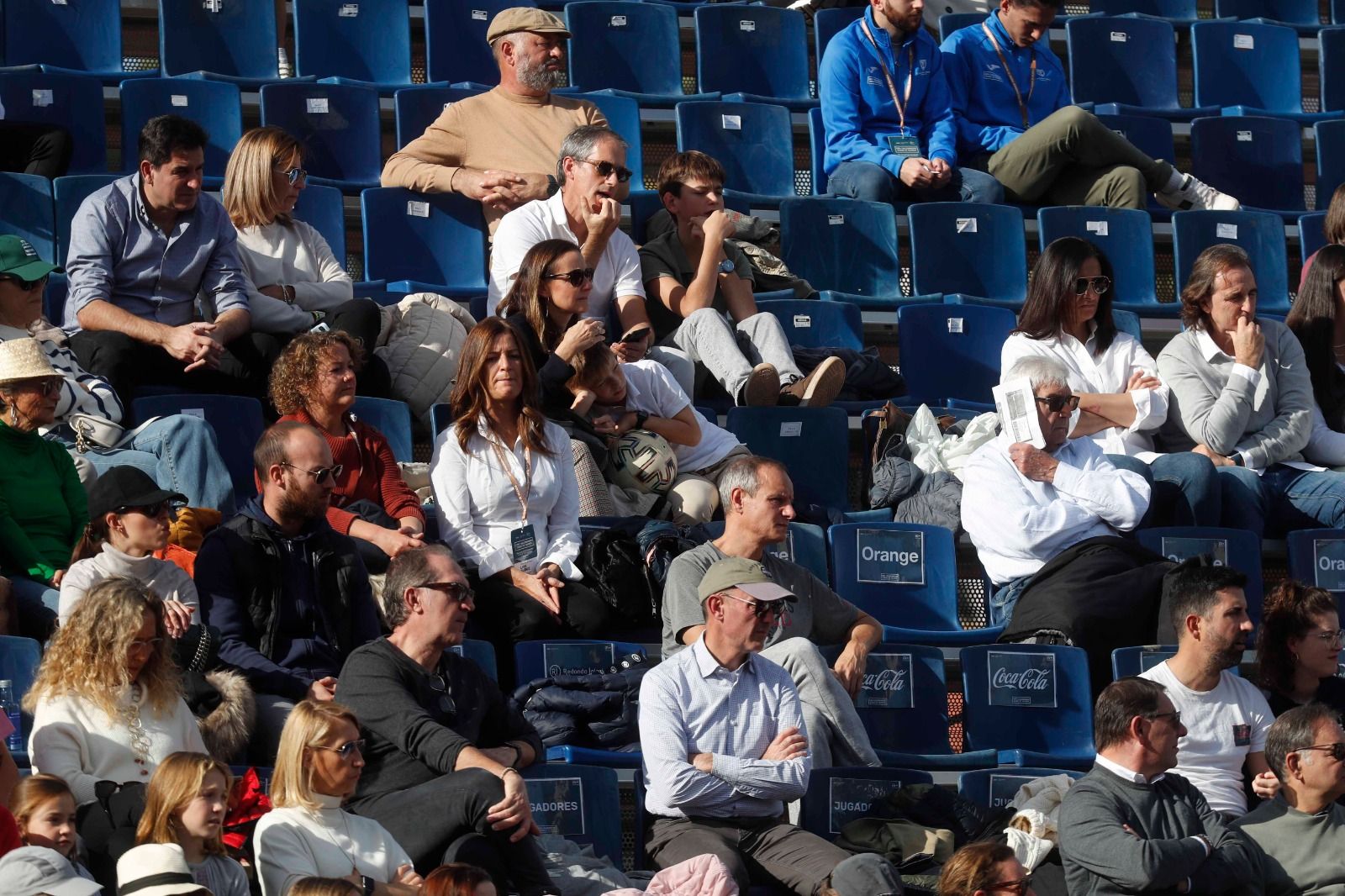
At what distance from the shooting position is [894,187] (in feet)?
26.0

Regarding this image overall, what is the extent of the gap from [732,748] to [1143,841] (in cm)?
91

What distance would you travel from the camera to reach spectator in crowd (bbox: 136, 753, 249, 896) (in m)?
3.82

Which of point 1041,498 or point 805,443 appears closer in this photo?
point 1041,498

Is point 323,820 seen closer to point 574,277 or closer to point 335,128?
point 574,277

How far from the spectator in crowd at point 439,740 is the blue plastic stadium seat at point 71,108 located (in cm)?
317

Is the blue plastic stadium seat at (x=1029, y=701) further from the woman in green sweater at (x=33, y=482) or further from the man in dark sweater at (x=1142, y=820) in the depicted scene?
the woman in green sweater at (x=33, y=482)

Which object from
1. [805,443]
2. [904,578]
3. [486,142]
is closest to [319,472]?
[904,578]

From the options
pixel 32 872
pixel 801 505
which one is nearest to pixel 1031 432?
pixel 801 505

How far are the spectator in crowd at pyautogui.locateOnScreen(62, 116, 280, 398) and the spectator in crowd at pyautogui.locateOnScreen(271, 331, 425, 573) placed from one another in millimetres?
383

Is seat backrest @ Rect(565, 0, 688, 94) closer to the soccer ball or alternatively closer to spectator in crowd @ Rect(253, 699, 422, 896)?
the soccer ball

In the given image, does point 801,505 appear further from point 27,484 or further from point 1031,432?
point 27,484

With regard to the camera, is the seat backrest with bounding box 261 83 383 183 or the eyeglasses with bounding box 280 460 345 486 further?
the seat backrest with bounding box 261 83 383 183

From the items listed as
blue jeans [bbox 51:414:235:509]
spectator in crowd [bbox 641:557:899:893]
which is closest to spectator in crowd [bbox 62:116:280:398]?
blue jeans [bbox 51:414:235:509]

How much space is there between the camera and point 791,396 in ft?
21.5
